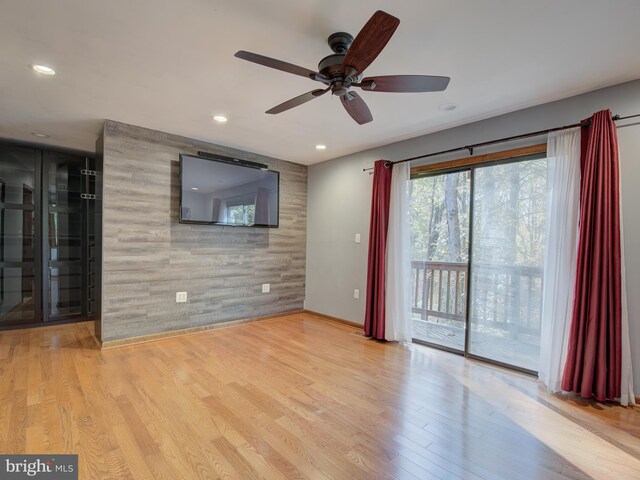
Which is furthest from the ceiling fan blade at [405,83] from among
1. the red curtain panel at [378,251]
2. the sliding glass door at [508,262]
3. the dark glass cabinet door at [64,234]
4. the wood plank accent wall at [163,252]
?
the dark glass cabinet door at [64,234]

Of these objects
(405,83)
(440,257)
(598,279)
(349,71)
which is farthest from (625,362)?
(349,71)

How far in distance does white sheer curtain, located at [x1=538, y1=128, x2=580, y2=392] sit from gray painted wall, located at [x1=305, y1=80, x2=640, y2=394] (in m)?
0.27

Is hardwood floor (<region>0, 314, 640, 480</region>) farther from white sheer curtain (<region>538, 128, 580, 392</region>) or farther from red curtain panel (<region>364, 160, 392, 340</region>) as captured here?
red curtain panel (<region>364, 160, 392, 340</region>)

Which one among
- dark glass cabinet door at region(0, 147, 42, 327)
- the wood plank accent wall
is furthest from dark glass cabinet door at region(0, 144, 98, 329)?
the wood plank accent wall

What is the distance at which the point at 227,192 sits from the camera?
409cm

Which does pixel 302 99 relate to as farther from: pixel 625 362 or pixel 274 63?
pixel 625 362

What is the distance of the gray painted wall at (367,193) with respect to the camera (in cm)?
236

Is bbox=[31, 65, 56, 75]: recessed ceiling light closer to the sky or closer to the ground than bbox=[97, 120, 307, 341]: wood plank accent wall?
closer to the sky

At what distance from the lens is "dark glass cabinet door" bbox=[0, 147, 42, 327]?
3.95m

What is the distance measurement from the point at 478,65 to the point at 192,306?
3.89m

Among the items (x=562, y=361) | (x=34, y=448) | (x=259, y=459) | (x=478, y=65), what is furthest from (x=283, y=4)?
(x=562, y=361)

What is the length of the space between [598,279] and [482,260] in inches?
38.2

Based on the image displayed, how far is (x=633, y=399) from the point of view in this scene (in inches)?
91.8

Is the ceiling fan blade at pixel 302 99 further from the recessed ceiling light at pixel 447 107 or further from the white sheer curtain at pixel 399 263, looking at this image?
the white sheer curtain at pixel 399 263
